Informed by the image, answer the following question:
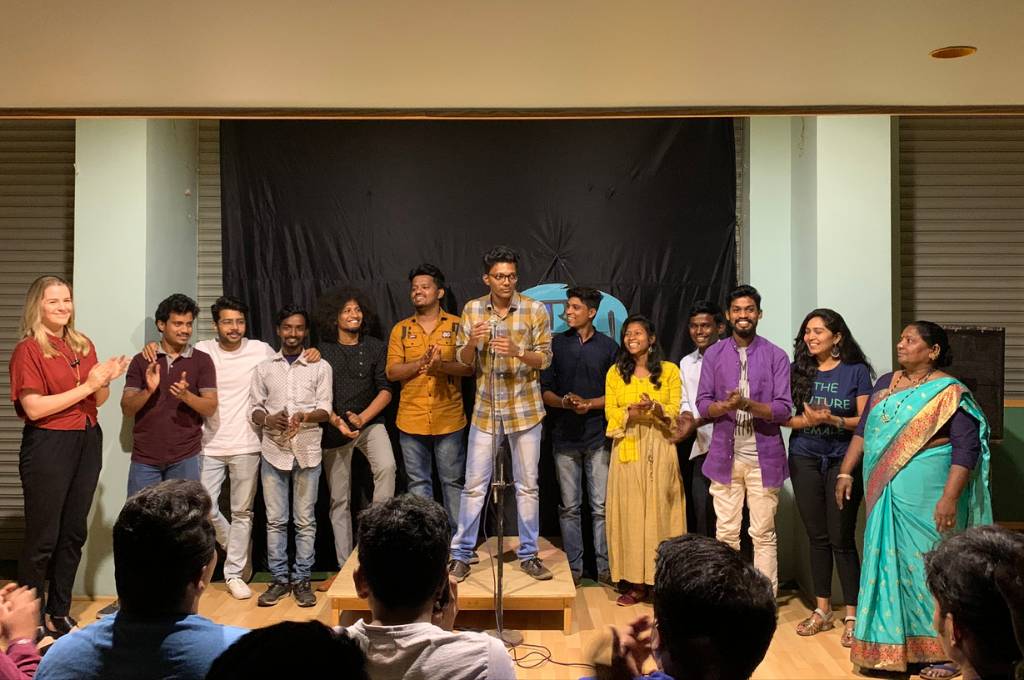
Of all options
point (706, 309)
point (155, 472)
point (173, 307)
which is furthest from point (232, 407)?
point (706, 309)

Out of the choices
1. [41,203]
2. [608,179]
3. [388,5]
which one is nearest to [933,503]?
[608,179]

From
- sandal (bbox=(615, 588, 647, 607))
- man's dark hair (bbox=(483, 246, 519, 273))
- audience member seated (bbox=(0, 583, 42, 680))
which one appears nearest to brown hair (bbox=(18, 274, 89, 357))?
man's dark hair (bbox=(483, 246, 519, 273))

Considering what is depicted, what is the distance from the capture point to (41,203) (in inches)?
226

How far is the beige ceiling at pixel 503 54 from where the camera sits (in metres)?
2.18

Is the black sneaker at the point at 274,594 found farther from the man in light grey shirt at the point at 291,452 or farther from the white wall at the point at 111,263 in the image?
the white wall at the point at 111,263

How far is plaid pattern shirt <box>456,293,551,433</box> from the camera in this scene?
15.8 ft

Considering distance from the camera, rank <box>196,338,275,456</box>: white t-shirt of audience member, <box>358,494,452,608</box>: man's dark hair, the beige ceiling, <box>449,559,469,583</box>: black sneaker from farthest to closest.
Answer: <box>196,338,275,456</box>: white t-shirt of audience member < <box>449,559,469,583</box>: black sneaker < the beige ceiling < <box>358,494,452,608</box>: man's dark hair

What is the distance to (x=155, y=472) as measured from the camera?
15.8 ft

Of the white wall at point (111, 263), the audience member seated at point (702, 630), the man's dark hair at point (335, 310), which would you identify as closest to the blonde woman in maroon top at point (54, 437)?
the white wall at point (111, 263)

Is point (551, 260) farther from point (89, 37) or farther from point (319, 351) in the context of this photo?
point (89, 37)

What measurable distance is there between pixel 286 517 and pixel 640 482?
1.98m

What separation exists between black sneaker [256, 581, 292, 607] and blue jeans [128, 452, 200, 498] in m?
0.73

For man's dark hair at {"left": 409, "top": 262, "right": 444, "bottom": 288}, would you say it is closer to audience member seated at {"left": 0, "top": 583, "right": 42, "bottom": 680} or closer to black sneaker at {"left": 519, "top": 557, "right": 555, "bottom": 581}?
black sneaker at {"left": 519, "top": 557, "right": 555, "bottom": 581}

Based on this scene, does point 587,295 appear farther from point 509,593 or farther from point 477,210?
point 509,593
